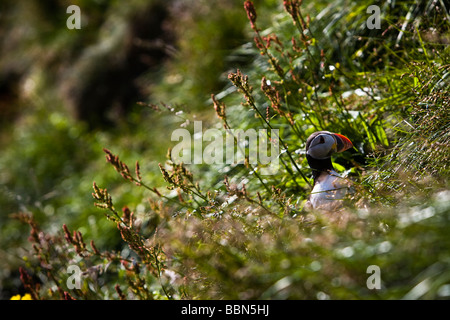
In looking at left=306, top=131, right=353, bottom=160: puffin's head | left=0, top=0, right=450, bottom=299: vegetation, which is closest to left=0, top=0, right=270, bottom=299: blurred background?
left=0, top=0, right=450, bottom=299: vegetation

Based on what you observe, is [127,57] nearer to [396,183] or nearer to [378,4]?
[378,4]

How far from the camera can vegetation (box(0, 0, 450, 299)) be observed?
1359 millimetres

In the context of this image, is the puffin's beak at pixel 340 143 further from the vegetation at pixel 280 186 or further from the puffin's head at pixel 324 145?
the vegetation at pixel 280 186

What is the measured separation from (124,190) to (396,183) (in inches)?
135

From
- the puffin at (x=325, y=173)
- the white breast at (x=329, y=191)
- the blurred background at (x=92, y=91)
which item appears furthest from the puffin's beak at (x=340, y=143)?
the blurred background at (x=92, y=91)

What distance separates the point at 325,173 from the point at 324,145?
133 millimetres

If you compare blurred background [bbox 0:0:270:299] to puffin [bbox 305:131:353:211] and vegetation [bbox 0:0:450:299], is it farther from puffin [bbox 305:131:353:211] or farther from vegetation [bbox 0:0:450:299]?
puffin [bbox 305:131:353:211]

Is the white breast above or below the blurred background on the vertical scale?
below

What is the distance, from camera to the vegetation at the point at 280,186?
53.5 inches

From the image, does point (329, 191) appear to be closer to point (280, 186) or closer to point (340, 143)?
point (340, 143)

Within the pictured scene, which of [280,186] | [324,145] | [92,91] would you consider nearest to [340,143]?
[324,145]

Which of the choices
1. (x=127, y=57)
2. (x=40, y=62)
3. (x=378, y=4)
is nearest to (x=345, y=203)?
(x=378, y=4)

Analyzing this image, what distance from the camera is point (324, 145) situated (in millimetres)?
2002

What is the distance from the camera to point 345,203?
1905 millimetres
